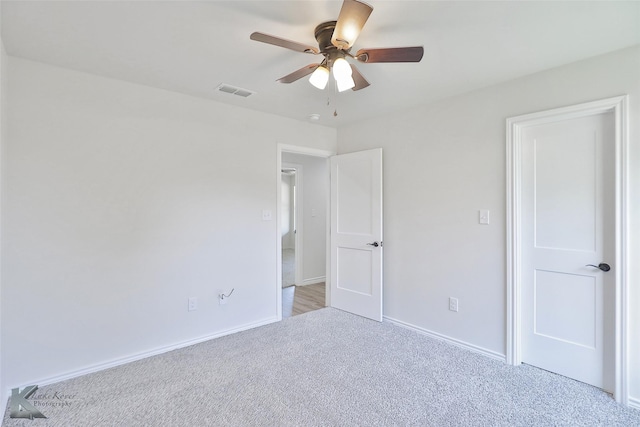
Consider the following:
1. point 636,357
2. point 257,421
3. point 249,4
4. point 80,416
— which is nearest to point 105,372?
point 80,416

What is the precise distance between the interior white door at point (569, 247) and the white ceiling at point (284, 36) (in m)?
0.62

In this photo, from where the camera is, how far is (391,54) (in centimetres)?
175

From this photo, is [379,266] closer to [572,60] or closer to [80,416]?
[572,60]

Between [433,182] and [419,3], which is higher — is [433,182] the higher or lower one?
the lower one

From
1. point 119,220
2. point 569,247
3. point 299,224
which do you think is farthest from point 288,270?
point 569,247

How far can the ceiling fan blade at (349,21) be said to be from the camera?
141 cm

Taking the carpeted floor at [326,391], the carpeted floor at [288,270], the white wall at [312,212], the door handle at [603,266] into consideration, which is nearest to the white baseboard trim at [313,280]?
the white wall at [312,212]

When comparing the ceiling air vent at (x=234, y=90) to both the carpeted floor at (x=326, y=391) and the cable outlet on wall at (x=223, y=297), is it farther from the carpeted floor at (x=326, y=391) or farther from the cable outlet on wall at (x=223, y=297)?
the carpeted floor at (x=326, y=391)

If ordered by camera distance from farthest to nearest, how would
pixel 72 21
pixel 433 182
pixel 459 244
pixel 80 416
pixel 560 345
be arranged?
pixel 433 182 < pixel 459 244 < pixel 560 345 < pixel 80 416 < pixel 72 21

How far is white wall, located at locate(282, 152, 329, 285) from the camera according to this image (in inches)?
213

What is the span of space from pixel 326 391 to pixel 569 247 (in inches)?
84.6

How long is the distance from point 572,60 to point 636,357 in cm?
211

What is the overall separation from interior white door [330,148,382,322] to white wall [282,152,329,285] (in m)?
1.33

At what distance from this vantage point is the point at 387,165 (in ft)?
11.9
